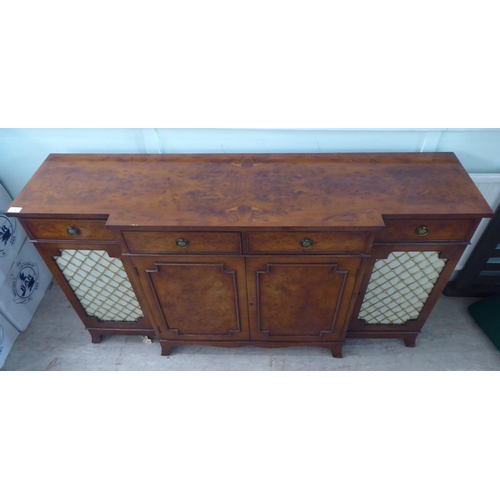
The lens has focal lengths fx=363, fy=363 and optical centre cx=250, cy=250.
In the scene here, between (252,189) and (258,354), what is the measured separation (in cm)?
97

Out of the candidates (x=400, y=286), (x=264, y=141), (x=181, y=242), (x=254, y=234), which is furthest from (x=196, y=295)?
(x=400, y=286)

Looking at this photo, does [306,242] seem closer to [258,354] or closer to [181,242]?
[181,242]

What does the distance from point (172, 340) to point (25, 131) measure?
125 cm

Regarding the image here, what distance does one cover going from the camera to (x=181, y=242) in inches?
55.0

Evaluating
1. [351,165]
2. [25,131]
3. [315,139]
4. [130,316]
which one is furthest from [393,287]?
[25,131]

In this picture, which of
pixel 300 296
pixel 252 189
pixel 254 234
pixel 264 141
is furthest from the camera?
pixel 264 141

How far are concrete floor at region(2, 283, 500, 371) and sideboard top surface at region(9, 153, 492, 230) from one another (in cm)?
92

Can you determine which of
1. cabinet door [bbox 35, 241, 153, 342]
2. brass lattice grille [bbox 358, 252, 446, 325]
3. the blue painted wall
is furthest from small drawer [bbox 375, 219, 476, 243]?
cabinet door [bbox 35, 241, 153, 342]

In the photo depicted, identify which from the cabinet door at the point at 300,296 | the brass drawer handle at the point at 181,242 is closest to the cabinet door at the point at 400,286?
the cabinet door at the point at 300,296

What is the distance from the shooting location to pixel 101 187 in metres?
1.50

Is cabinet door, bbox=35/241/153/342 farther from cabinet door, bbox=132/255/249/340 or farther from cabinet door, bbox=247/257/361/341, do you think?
cabinet door, bbox=247/257/361/341

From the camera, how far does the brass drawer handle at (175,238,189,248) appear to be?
1.39 metres

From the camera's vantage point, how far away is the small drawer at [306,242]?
4.45 feet
